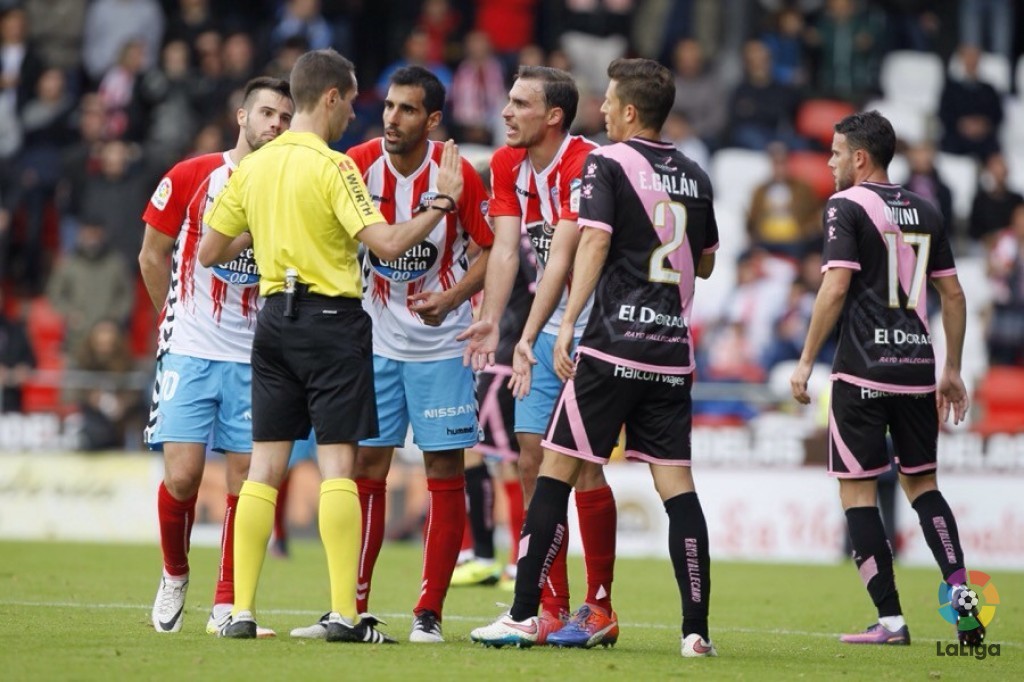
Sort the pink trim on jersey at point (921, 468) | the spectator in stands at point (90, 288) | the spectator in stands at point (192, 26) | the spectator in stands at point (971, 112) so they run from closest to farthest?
1. the pink trim on jersey at point (921, 468)
2. the spectator in stands at point (90, 288)
3. the spectator in stands at point (971, 112)
4. the spectator in stands at point (192, 26)

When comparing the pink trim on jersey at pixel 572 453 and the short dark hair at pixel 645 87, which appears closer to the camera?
the pink trim on jersey at pixel 572 453

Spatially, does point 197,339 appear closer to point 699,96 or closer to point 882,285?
point 882,285

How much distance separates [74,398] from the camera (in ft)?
58.2

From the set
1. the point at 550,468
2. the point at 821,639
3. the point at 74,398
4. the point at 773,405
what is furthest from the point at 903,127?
the point at 550,468

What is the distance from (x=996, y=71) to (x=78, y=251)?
485 inches

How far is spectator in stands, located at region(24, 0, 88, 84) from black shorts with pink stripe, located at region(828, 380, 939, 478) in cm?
1574

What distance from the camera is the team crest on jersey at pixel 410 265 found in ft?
28.5

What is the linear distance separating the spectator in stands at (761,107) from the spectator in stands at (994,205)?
2363 mm

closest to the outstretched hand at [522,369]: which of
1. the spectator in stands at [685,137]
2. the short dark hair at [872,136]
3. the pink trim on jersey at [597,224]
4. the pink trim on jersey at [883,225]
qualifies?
the pink trim on jersey at [597,224]

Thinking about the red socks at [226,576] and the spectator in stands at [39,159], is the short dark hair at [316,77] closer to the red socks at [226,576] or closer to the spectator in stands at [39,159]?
the red socks at [226,576]

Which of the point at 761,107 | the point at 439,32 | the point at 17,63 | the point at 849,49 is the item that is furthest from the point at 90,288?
the point at 849,49

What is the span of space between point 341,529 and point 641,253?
1.88m

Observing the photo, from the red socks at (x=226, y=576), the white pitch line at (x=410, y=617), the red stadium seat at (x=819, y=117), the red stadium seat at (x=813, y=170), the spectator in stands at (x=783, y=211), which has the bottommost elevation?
the white pitch line at (x=410, y=617)

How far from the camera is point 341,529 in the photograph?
780 centimetres
